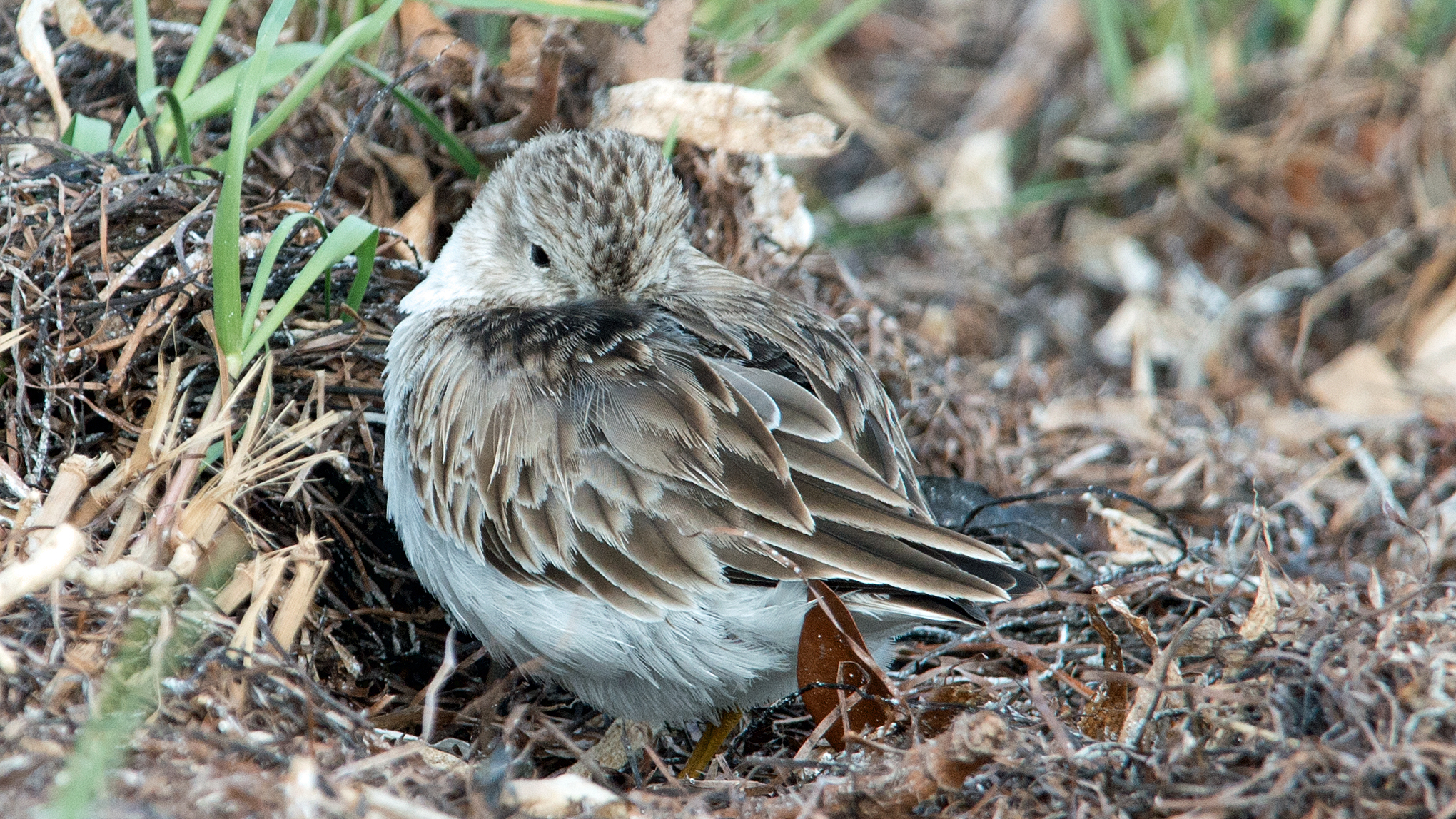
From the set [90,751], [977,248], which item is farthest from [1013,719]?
[977,248]

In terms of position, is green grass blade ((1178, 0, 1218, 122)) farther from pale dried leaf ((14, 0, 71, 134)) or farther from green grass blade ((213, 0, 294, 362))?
pale dried leaf ((14, 0, 71, 134))

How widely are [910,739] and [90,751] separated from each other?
1758 mm

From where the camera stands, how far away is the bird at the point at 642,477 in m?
3.05

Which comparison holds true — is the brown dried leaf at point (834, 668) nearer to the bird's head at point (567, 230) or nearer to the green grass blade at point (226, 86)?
the bird's head at point (567, 230)

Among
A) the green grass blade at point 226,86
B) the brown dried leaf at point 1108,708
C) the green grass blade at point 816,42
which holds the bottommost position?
the brown dried leaf at point 1108,708

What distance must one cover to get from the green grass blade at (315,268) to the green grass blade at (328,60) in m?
0.38

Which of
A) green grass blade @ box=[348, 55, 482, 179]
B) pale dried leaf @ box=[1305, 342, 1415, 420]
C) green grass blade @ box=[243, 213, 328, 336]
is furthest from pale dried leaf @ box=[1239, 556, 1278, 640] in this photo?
green grass blade @ box=[348, 55, 482, 179]

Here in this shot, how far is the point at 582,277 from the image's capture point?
360cm

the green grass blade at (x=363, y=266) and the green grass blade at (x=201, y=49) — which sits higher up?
the green grass blade at (x=201, y=49)

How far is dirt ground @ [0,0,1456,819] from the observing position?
2680 mm

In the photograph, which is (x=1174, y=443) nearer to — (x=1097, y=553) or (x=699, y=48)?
(x=1097, y=553)

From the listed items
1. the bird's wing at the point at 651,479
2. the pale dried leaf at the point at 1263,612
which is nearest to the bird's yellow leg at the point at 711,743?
the bird's wing at the point at 651,479

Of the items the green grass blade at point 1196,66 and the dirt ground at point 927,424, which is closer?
the dirt ground at point 927,424

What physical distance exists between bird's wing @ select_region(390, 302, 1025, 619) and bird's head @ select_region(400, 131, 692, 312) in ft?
0.72
